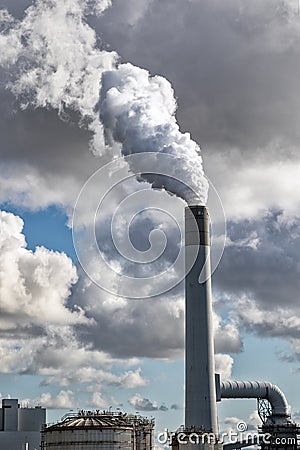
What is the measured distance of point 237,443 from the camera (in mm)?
90500

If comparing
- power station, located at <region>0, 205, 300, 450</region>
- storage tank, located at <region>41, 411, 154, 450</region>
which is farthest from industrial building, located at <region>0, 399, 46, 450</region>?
storage tank, located at <region>41, 411, 154, 450</region>

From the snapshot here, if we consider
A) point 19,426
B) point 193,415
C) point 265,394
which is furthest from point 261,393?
point 19,426

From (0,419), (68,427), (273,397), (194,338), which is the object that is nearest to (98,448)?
(68,427)

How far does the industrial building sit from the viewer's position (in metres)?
85.6

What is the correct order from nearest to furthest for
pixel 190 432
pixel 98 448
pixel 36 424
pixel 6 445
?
1. pixel 98 448
2. pixel 190 432
3. pixel 6 445
4. pixel 36 424

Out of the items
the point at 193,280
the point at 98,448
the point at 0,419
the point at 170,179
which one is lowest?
the point at 98,448

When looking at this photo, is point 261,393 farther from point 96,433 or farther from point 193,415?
point 96,433

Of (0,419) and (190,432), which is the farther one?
(0,419)

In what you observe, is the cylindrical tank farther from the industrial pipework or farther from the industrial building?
the industrial pipework

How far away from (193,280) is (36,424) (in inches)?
965

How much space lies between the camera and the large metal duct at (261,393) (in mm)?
86938

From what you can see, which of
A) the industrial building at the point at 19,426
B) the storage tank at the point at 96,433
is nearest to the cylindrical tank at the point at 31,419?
the industrial building at the point at 19,426

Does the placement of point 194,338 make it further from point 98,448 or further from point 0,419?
point 0,419

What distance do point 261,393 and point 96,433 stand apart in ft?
86.0
